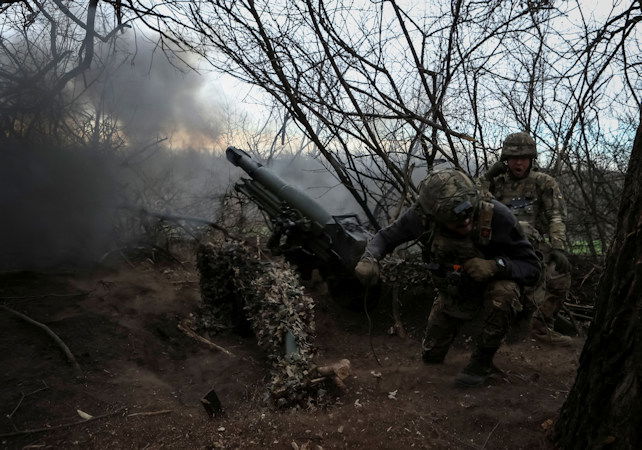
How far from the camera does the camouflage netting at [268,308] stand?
3553 millimetres

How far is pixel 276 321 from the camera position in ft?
14.2

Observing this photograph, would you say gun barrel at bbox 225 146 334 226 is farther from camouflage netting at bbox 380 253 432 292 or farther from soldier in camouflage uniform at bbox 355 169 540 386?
soldier in camouflage uniform at bbox 355 169 540 386

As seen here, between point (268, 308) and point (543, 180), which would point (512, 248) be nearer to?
point (543, 180)

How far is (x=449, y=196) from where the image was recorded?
3.21 metres

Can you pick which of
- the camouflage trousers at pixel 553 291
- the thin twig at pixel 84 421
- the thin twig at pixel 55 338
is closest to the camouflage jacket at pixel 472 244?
the camouflage trousers at pixel 553 291

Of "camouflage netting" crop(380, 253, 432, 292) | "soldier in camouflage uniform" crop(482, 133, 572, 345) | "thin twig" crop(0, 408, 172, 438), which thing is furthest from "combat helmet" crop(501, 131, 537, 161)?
"thin twig" crop(0, 408, 172, 438)

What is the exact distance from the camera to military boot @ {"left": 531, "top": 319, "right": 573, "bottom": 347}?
4.66 meters

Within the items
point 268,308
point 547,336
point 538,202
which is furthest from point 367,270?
point 538,202

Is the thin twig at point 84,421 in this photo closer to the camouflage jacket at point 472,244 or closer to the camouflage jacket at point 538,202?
the camouflage jacket at point 472,244

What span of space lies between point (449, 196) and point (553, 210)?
241 centimetres

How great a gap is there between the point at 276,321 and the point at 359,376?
95 cm

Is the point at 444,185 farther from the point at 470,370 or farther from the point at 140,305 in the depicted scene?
the point at 140,305

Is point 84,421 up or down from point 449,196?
down

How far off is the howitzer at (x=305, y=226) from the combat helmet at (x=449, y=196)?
6.66ft
